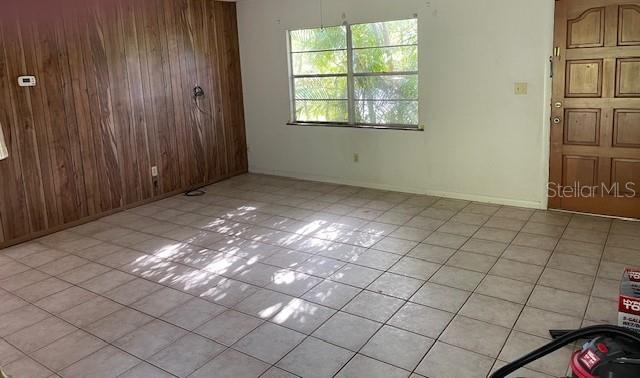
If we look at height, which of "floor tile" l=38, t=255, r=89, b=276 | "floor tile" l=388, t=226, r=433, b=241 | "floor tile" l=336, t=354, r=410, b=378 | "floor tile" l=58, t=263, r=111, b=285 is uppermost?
"floor tile" l=388, t=226, r=433, b=241

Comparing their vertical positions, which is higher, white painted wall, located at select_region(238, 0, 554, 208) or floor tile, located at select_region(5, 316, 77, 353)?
white painted wall, located at select_region(238, 0, 554, 208)

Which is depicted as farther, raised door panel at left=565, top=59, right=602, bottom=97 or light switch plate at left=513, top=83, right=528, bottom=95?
light switch plate at left=513, top=83, right=528, bottom=95

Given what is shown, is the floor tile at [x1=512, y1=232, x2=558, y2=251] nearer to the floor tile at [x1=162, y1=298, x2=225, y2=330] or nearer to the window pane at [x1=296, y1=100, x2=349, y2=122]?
the floor tile at [x1=162, y1=298, x2=225, y2=330]

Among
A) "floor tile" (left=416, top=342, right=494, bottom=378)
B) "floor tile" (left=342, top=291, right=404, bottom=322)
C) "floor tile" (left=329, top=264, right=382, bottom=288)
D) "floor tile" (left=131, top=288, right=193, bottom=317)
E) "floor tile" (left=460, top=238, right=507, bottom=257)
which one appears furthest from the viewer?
"floor tile" (left=460, top=238, right=507, bottom=257)

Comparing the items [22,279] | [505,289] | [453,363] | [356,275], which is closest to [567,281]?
[505,289]

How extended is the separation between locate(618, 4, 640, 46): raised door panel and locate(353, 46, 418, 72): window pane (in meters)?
1.94

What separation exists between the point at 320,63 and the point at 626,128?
349 centimetres

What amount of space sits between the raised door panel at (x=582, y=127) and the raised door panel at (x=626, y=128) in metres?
0.14

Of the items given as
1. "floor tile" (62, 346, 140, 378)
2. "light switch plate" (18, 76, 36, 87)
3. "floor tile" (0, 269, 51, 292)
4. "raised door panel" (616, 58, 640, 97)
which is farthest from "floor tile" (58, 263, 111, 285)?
"raised door panel" (616, 58, 640, 97)

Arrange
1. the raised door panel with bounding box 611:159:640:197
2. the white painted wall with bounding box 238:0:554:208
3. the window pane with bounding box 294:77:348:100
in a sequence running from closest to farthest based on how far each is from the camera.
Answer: the raised door panel with bounding box 611:159:640:197
the white painted wall with bounding box 238:0:554:208
the window pane with bounding box 294:77:348:100

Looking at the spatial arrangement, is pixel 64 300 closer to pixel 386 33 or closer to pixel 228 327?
pixel 228 327

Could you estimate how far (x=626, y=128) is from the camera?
438cm

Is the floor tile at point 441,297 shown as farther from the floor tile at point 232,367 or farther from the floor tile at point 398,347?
the floor tile at point 232,367

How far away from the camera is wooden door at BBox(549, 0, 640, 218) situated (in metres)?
4.28
